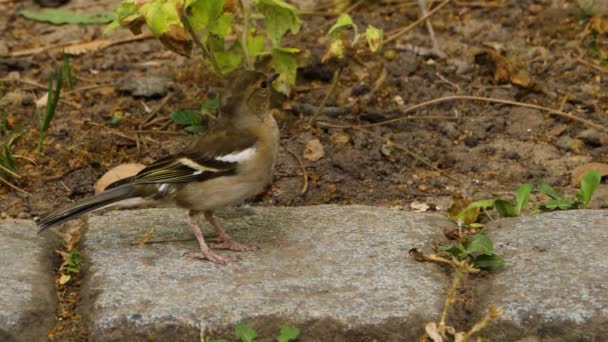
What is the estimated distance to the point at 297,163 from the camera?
5598mm

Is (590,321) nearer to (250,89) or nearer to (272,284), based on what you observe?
(272,284)

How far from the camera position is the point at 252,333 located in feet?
12.2

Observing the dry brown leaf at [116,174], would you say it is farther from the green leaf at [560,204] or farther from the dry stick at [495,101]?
the green leaf at [560,204]

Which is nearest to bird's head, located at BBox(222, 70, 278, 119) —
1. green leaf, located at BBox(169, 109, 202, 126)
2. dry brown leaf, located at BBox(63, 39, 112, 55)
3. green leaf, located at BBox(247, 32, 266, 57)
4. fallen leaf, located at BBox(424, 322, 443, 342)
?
green leaf, located at BBox(247, 32, 266, 57)

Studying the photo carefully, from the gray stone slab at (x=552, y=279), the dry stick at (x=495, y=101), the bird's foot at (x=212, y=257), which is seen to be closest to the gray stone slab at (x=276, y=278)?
the bird's foot at (x=212, y=257)

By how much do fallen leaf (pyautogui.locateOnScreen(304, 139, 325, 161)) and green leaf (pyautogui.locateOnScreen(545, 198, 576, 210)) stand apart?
1.36 m

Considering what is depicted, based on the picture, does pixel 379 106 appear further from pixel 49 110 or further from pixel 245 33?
pixel 49 110

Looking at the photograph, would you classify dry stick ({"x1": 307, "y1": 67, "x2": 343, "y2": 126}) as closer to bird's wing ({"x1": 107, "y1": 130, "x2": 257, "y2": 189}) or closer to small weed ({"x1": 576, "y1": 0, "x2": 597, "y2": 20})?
bird's wing ({"x1": 107, "y1": 130, "x2": 257, "y2": 189})

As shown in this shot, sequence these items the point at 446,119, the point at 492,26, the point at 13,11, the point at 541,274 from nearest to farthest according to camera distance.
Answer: the point at 541,274
the point at 446,119
the point at 492,26
the point at 13,11

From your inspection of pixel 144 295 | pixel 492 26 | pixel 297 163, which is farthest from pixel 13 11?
pixel 144 295

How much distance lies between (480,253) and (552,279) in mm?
348

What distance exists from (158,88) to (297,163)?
1.20 m

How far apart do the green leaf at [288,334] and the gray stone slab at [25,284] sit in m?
0.94

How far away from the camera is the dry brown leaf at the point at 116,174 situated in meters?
5.38
